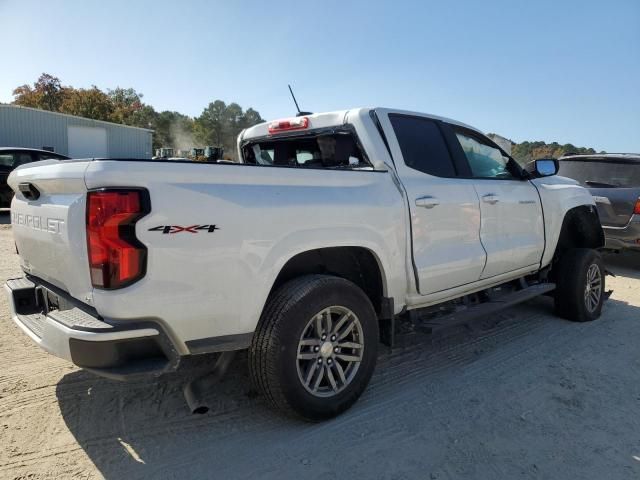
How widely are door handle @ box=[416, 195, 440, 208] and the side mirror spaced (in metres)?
1.55

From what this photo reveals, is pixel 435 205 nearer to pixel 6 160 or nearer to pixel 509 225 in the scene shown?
pixel 509 225

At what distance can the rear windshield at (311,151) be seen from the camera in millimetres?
3575

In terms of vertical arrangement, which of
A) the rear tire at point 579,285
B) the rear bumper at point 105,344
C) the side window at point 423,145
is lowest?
the rear tire at point 579,285

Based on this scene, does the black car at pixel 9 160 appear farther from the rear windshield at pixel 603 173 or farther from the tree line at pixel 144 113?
the tree line at pixel 144 113

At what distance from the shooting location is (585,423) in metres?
2.97

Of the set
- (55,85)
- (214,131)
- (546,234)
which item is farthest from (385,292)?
(214,131)

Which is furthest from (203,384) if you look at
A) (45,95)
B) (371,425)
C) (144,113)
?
(144,113)

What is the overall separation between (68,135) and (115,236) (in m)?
28.0

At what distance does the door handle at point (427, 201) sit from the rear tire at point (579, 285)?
7.75 feet

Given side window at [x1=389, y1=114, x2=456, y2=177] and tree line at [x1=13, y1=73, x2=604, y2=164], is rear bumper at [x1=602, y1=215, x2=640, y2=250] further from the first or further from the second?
tree line at [x1=13, y1=73, x2=604, y2=164]

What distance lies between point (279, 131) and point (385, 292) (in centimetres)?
175

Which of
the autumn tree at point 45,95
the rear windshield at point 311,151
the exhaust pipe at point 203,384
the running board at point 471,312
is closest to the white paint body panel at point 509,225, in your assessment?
the running board at point 471,312

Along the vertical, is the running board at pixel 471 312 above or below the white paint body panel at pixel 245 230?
below

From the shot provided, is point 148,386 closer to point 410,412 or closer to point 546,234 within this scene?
point 410,412
